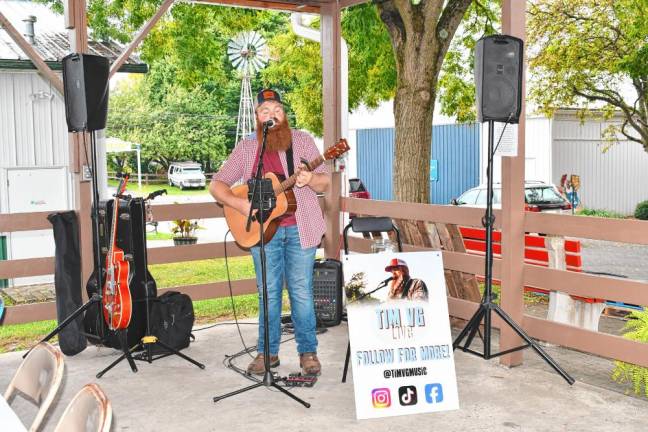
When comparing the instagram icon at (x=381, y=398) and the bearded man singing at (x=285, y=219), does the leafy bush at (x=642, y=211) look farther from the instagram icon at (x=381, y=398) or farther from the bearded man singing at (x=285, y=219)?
the instagram icon at (x=381, y=398)

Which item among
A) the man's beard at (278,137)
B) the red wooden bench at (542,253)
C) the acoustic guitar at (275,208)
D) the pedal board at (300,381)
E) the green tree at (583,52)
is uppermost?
the green tree at (583,52)

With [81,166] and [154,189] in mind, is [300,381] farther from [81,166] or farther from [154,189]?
[154,189]

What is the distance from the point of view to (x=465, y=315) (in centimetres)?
539

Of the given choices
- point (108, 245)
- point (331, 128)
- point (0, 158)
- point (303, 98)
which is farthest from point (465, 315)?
point (303, 98)

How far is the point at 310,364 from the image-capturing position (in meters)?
4.64

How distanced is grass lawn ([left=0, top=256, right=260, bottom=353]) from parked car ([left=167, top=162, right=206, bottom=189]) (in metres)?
13.7

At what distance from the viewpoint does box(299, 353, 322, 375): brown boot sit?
4.63 metres

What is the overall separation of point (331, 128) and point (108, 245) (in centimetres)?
237

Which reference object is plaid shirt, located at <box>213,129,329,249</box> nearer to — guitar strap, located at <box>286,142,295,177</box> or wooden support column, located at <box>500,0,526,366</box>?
guitar strap, located at <box>286,142,295,177</box>

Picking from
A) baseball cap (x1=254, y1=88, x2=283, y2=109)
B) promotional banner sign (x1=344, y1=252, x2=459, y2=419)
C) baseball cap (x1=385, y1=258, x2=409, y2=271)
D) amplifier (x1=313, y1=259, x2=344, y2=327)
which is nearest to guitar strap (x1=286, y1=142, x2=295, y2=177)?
baseball cap (x1=254, y1=88, x2=283, y2=109)

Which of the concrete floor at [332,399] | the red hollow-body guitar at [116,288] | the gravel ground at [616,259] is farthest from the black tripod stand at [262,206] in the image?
the gravel ground at [616,259]

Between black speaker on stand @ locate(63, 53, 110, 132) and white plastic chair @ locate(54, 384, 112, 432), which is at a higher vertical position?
black speaker on stand @ locate(63, 53, 110, 132)

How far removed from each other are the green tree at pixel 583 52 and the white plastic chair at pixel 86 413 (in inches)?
527

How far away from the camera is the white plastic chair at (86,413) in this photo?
1.86 m
